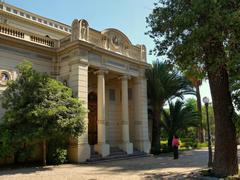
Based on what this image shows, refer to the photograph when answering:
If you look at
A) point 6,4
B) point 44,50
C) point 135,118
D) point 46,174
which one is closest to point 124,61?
point 135,118

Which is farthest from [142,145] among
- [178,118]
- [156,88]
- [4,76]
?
[4,76]

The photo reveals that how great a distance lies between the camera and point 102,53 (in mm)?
17469

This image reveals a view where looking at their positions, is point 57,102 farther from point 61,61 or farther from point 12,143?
point 61,61

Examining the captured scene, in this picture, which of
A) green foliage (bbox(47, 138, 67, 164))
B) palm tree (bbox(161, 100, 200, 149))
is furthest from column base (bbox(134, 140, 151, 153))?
green foliage (bbox(47, 138, 67, 164))

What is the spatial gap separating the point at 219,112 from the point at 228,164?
1.75 meters

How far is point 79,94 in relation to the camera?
50.2ft

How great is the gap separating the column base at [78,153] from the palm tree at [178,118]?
31.8 ft

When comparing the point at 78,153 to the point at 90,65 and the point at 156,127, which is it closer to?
the point at 90,65

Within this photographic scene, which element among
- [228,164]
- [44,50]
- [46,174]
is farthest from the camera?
[44,50]

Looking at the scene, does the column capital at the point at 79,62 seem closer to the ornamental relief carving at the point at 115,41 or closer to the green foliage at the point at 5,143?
the ornamental relief carving at the point at 115,41

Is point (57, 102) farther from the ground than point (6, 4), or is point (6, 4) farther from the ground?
point (6, 4)

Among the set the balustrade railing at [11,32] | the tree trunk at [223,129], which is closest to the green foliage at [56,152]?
the balustrade railing at [11,32]

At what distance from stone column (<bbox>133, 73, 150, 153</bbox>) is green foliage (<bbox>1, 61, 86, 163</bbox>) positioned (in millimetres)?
7289

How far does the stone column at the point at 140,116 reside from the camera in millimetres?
19891
